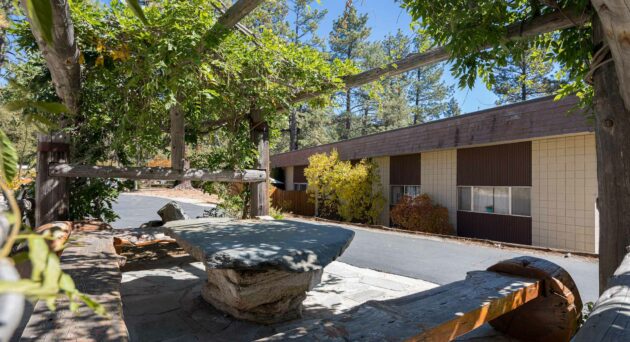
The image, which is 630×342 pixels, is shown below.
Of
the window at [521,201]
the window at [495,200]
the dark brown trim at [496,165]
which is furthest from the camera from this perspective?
the window at [495,200]

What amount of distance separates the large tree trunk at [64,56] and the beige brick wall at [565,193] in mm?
10788

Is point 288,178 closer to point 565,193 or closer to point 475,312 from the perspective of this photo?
point 565,193

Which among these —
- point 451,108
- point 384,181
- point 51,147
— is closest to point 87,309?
point 51,147

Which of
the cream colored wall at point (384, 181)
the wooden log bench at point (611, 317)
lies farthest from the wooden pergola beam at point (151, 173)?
the cream colored wall at point (384, 181)

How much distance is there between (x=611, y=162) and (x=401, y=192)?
13.0 meters

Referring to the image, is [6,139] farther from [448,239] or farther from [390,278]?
[448,239]

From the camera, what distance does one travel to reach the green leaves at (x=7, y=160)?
0.42 metres

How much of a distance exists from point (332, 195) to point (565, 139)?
9.97 metres

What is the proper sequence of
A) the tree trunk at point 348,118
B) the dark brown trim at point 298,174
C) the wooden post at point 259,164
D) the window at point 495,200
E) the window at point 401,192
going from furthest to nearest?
1. the tree trunk at point 348,118
2. the dark brown trim at point 298,174
3. the window at point 401,192
4. the window at point 495,200
5. the wooden post at point 259,164

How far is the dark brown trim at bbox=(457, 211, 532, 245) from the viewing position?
35.0 ft

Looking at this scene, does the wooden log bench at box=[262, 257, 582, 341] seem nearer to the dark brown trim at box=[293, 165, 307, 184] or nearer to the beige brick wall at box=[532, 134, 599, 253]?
the beige brick wall at box=[532, 134, 599, 253]

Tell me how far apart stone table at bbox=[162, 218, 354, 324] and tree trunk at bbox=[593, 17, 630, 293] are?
2.04 m

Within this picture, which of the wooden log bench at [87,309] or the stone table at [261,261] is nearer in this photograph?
the wooden log bench at [87,309]

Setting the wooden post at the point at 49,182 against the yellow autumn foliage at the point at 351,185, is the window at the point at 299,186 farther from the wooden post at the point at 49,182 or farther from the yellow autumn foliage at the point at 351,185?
the wooden post at the point at 49,182
